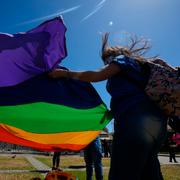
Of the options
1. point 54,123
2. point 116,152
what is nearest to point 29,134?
point 54,123

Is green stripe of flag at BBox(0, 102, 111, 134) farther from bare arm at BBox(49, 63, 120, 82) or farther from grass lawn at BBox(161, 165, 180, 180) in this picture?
grass lawn at BBox(161, 165, 180, 180)

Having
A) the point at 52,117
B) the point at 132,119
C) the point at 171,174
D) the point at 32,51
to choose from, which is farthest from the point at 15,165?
the point at 132,119

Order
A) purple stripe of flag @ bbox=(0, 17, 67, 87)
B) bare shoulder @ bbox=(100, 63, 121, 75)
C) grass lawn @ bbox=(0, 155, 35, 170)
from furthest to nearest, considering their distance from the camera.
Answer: grass lawn @ bbox=(0, 155, 35, 170) < purple stripe of flag @ bbox=(0, 17, 67, 87) < bare shoulder @ bbox=(100, 63, 121, 75)

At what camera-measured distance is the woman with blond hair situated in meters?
2.98

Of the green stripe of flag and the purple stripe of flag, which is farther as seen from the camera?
the green stripe of flag

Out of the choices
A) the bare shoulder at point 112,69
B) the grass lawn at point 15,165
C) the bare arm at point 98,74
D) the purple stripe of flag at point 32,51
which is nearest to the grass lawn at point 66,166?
the grass lawn at point 15,165

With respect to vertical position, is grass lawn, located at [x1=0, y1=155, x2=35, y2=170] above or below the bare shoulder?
below

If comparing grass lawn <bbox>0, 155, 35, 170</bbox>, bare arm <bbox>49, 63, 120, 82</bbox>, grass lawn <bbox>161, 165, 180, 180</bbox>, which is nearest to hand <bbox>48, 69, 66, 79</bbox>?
bare arm <bbox>49, 63, 120, 82</bbox>

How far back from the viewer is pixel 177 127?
3383 millimetres

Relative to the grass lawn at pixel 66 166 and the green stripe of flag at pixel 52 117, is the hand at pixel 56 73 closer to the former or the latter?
the green stripe of flag at pixel 52 117

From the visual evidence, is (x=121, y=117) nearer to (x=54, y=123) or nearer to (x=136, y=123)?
(x=136, y=123)

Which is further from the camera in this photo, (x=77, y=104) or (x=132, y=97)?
(x=77, y=104)

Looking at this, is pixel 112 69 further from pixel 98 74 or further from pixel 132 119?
pixel 132 119

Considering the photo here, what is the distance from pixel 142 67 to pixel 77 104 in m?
1.30
